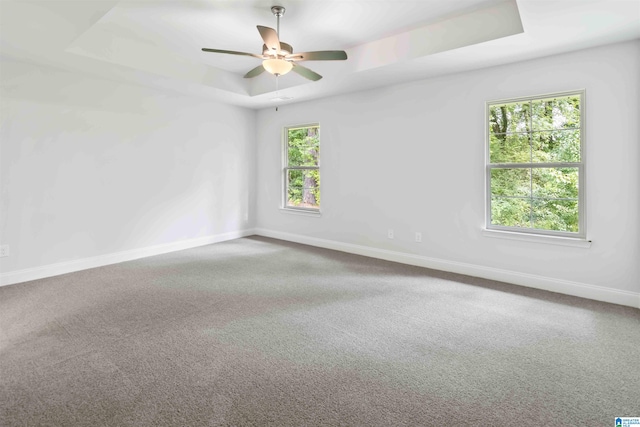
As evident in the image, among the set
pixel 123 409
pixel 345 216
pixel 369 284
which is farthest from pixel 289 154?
pixel 123 409

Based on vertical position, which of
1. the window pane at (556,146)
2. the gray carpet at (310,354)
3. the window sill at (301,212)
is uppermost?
the window pane at (556,146)

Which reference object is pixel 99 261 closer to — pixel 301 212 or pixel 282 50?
pixel 301 212

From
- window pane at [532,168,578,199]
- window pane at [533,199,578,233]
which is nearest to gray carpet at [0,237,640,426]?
window pane at [533,199,578,233]

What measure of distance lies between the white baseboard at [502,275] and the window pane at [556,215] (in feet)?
1.87

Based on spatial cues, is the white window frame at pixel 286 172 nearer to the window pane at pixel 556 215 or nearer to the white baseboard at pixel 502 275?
the white baseboard at pixel 502 275

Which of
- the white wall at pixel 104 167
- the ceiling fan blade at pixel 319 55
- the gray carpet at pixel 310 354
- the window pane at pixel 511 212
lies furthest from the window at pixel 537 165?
the white wall at pixel 104 167

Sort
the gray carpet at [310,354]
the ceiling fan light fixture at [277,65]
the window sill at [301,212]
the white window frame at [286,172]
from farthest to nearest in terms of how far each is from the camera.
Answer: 1. the white window frame at [286,172]
2. the window sill at [301,212]
3. the ceiling fan light fixture at [277,65]
4. the gray carpet at [310,354]

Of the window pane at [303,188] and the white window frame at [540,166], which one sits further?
the window pane at [303,188]

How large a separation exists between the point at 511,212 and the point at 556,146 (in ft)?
2.75

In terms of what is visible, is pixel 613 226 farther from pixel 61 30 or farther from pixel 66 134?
pixel 66 134

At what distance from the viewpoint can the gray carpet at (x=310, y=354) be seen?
5.86 feet

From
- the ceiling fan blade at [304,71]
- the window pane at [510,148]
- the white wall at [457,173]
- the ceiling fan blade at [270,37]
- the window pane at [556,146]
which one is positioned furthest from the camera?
the window pane at [510,148]

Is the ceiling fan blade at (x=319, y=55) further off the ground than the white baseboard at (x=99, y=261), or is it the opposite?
the ceiling fan blade at (x=319, y=55)

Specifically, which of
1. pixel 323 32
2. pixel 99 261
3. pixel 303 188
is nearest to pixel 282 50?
pixel 323 32
